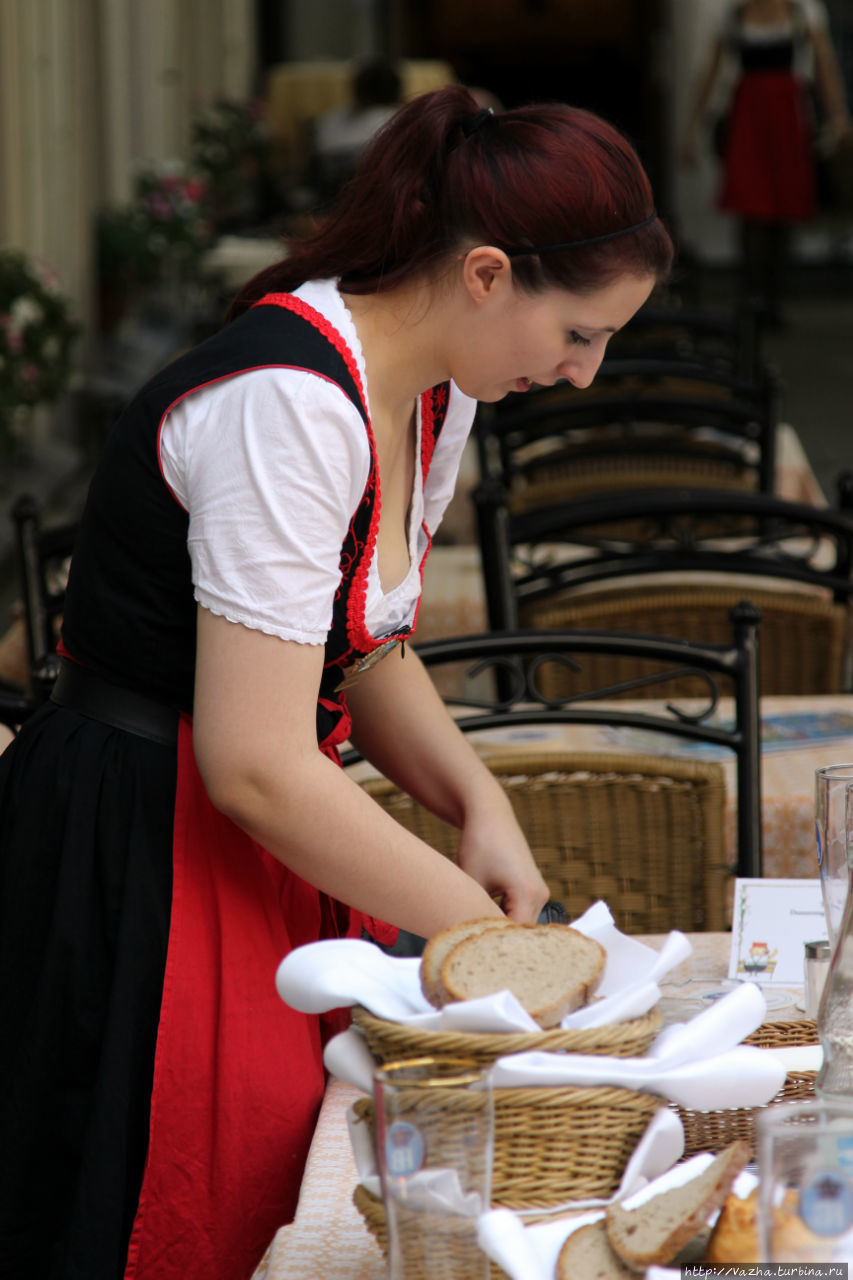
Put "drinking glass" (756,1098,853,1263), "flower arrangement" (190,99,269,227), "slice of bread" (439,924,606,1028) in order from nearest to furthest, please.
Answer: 1. "drinking glass" (756,1098,853,1263)
2. "slice of bread" (439,924,606,1028)
3. "flower arrangement" (190,99,269,227)

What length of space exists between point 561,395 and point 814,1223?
3811 mm

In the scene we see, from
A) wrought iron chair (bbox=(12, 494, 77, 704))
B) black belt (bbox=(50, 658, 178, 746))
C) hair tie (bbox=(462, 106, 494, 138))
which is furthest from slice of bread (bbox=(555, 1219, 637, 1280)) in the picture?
wrought iron chair (bbox=(12, 494, 77, 704))

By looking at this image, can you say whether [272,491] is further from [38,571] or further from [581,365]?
[38,571]

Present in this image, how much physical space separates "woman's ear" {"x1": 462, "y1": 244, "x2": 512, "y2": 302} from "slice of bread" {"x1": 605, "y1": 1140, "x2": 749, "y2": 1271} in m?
0.67

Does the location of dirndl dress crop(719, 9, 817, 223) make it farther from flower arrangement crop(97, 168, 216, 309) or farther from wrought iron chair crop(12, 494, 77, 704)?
wrought iron chair crop(12, 494, 77, 704)

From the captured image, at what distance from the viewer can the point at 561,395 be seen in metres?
4.41

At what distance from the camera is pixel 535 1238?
0.86m

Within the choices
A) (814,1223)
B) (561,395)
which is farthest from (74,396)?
(814,1223)

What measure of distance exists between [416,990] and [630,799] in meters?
0.87

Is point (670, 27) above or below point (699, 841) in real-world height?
above

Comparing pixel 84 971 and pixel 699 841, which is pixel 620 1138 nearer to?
pixel 84 971

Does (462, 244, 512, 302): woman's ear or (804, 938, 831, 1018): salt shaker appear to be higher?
(462, 244, 512, 302): woman's ear

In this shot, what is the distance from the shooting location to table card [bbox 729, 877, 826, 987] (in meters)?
1.34

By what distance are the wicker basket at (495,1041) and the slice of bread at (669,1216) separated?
0.08m
